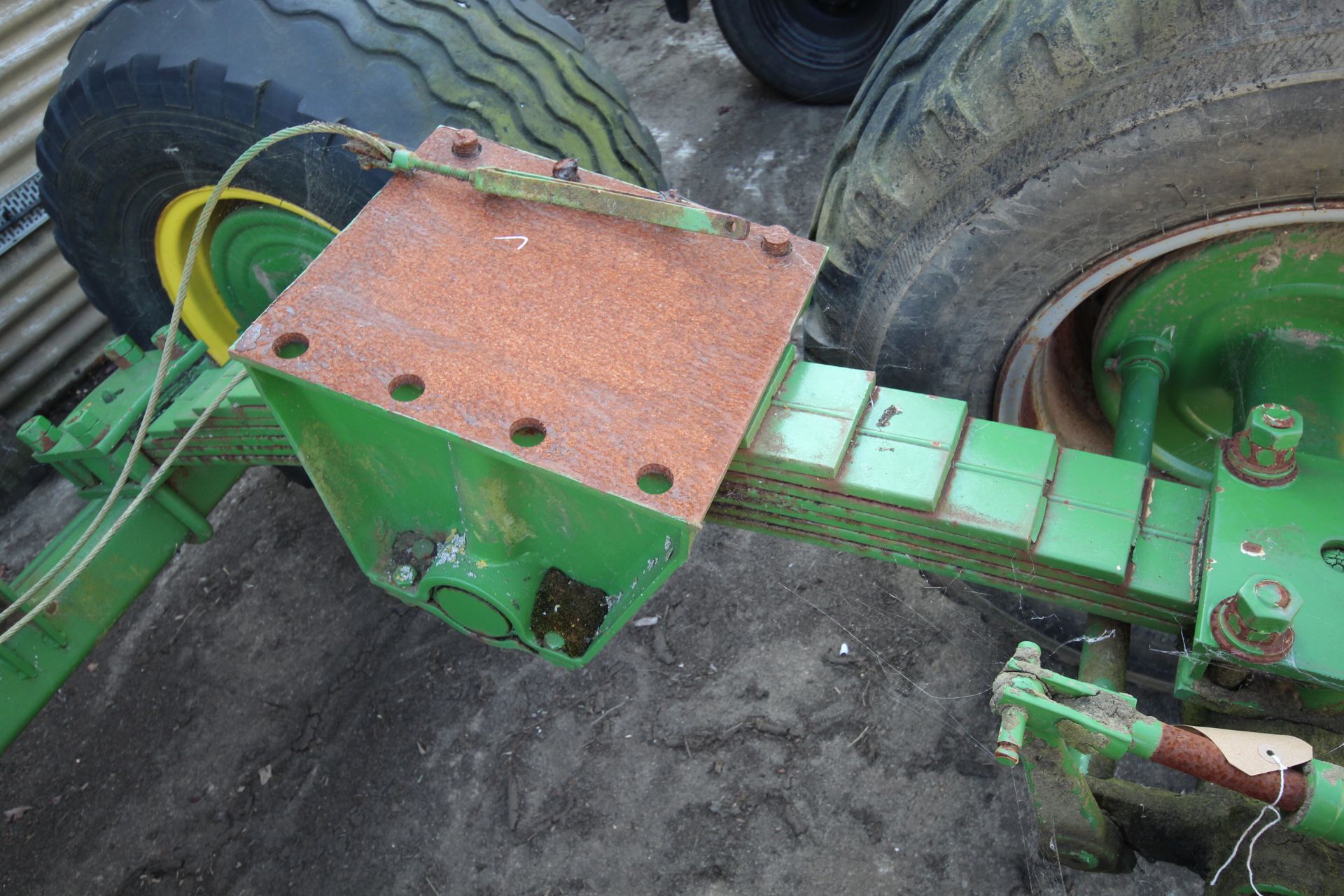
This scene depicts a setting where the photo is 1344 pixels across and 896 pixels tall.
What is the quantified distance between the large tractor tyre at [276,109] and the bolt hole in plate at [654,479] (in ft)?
3.78

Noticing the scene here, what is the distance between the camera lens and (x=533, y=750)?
8.61ft

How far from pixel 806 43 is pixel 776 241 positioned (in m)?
3.32

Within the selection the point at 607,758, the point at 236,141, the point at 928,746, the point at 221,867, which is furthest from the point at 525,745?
the point at 236,141

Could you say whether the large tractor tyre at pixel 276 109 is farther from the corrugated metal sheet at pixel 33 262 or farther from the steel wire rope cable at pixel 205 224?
the corrugated metal sheet at pixel 33 262

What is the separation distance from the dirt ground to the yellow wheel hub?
767 mm

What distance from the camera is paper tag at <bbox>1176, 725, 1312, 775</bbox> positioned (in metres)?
1.21

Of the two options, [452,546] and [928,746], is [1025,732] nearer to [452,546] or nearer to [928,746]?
[452,546]

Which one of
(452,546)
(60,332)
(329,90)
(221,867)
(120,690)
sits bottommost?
(221,867)

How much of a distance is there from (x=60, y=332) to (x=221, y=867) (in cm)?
251

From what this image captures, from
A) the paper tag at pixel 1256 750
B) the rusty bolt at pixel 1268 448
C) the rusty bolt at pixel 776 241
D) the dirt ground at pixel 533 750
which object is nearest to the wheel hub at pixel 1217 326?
the rusty bolt at pixel 1268 448

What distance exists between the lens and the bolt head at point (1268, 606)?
1.28 m

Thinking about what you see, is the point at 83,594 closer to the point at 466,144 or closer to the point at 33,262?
the point at 466,144

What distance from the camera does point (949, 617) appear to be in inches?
109

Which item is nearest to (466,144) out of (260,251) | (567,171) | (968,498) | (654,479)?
(567,171)
